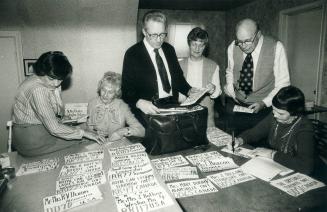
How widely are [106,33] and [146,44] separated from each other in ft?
5.46

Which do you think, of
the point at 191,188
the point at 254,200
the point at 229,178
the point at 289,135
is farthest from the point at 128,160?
the point at 289,135

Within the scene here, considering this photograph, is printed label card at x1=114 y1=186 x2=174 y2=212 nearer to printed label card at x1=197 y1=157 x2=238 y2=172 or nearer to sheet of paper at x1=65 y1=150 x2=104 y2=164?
printed label card at x1=197 y1=157 x2=238 y2=172

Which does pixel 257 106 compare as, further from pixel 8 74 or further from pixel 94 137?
pixel 8 74

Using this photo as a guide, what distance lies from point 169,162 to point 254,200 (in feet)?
2.11

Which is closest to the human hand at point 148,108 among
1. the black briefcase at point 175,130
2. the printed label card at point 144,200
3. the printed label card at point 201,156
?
the black briefcase at point 175,130

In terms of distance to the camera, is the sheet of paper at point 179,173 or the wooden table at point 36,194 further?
→ the sheet of paper at point 179,173

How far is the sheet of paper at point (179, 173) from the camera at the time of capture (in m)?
1.60

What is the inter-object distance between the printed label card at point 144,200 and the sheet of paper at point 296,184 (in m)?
0.66

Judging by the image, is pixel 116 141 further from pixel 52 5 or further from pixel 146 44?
pixel 52 5

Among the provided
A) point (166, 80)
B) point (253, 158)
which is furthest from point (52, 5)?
point (253, 158)

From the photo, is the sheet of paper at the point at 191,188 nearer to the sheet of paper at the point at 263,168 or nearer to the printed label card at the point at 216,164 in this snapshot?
the printed label card at the point at 216,164

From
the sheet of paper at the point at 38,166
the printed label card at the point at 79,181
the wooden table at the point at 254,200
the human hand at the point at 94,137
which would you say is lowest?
the wooden table at the point at 254,200

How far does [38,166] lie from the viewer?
5.76 feet

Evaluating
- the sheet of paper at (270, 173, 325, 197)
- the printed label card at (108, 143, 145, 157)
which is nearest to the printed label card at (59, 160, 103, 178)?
the printed label card at (108, 143, 145, 157)
